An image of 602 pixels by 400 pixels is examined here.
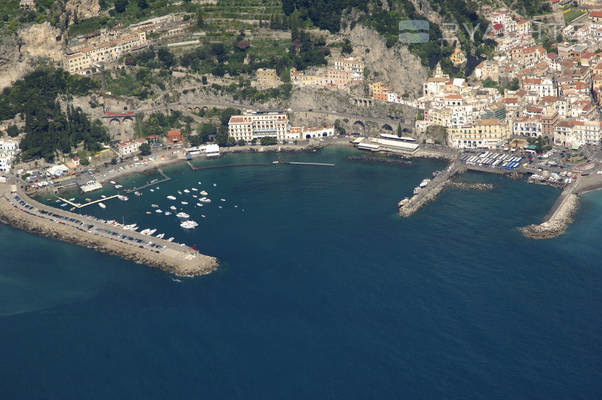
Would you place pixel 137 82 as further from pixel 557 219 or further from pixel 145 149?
pixel 557 219

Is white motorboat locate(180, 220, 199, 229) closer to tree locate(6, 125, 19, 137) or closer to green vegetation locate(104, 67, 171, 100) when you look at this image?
green vegetation locate(104, 67, 171, 100)

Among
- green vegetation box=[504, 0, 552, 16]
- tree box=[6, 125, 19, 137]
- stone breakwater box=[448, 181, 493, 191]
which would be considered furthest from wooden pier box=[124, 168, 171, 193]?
green vegetation box=[504, 0, 552, 16]

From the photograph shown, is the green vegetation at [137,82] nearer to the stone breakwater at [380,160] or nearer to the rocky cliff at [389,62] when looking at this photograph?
the rocky cliff at [389,62]

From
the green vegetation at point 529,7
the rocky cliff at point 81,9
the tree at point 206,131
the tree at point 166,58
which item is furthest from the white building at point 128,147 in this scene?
the green vegetation at point 529,7

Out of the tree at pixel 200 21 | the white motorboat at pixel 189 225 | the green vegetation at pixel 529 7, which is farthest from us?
the green vegetation at pixel 529 7

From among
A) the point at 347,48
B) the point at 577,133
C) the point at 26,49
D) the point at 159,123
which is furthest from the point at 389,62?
the point at 26,49

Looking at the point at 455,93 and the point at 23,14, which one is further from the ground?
the point at 23,14
